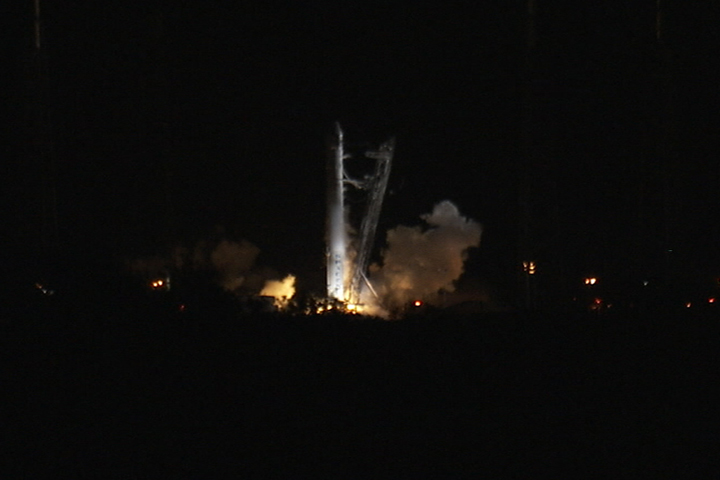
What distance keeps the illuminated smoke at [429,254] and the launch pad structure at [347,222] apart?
0.33 m

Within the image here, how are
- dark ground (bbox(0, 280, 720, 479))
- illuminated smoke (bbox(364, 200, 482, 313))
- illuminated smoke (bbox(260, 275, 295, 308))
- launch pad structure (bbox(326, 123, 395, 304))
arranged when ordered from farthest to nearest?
1. illuminated smoke (bbox(364, 200, 482, 313))
2. launch pad structure (bbox(326, 123, 395, 304))
3. illuminated smoke (bbox(260, 275, 295, 308))
4. dark ground (bbox(0, 280, 720, 479))

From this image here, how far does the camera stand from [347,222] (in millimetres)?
12336

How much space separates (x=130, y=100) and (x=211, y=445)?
692cm

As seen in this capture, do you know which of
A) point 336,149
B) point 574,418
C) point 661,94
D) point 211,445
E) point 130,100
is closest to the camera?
point 211,445

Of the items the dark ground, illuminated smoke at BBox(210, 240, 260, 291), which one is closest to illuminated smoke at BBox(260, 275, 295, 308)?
illuminated smoke at BBox(210, 240, 260, 291)

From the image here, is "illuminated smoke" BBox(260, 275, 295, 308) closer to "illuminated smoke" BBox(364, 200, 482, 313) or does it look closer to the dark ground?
"illuminated smoke" BBox(364, 200, 482, 313)

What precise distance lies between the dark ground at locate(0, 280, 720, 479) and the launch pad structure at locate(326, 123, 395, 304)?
7381mm

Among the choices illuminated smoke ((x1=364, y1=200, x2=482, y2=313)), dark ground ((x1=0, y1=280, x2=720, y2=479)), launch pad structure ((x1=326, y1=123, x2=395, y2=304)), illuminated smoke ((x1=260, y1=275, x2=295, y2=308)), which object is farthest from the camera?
illuminated smoke ((x1=364, y1=200, x2=482, y2=313))

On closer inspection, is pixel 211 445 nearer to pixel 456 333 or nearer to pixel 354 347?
pixel 354 347

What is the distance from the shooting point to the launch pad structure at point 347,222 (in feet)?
38.1

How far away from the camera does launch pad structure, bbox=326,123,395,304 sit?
1160 cm

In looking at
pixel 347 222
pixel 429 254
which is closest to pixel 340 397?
pixel 429 254

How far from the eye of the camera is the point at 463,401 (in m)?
3.82

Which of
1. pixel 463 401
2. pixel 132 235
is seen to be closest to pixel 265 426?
pixel 463 401
